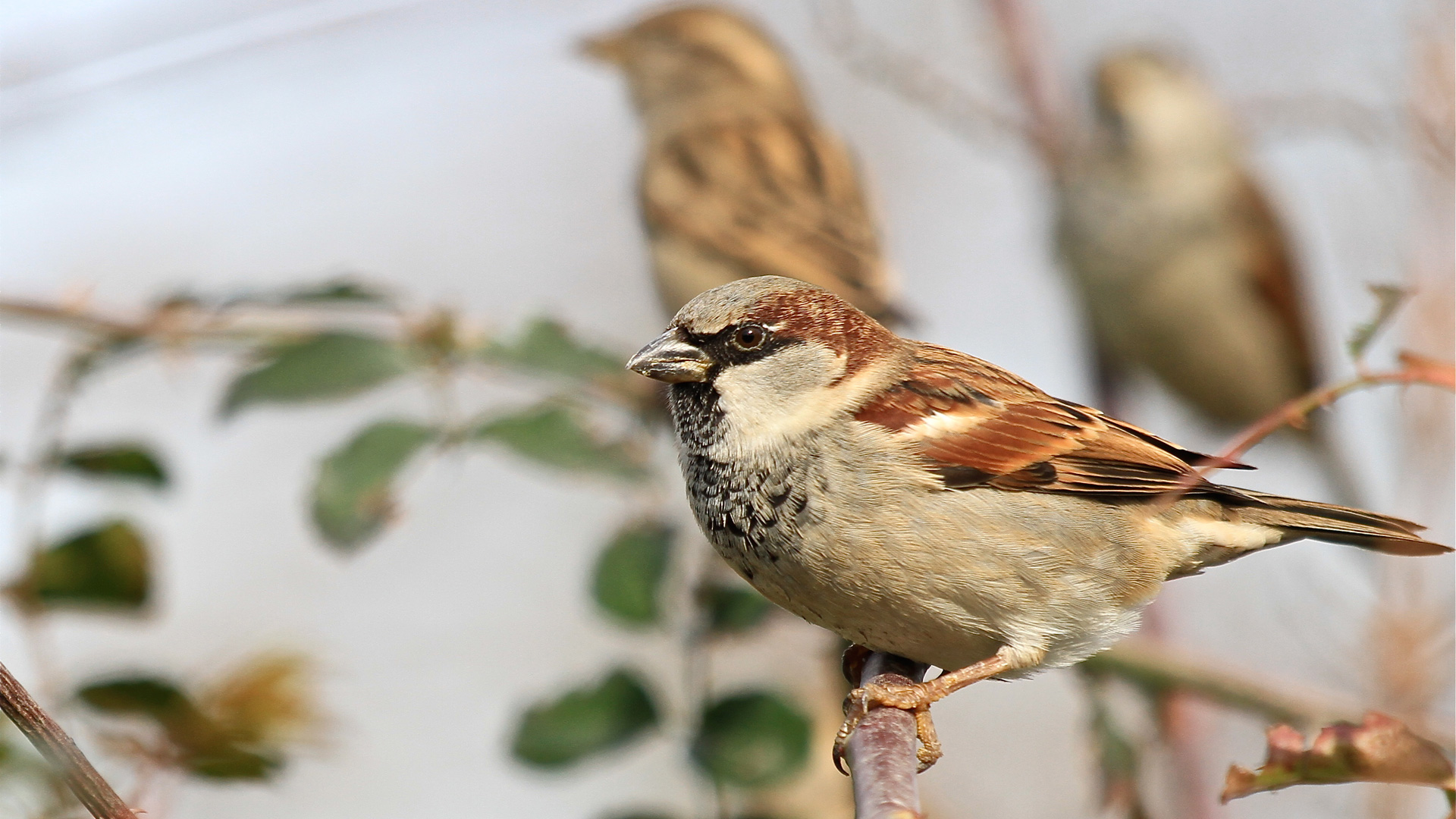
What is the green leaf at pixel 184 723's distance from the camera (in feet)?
4.27

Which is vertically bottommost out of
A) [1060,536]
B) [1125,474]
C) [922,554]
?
[922,554]

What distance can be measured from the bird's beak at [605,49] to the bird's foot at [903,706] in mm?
3073

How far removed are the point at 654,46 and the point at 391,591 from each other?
3.12m

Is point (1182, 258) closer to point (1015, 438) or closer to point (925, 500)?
point (1015, 438)

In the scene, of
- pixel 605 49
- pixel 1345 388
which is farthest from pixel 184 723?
pixel 605 49

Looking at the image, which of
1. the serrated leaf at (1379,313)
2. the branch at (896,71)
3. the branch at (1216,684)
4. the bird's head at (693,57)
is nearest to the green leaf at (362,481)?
the branch at (1216,684)

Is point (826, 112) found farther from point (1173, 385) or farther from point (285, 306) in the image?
point (285, 306)

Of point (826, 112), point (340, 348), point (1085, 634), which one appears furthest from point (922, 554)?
point (826, 112)

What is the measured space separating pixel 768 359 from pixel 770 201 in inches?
67.7

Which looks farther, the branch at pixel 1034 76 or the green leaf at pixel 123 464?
the branch at pixel 1034 76

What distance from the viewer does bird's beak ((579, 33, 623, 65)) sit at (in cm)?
443

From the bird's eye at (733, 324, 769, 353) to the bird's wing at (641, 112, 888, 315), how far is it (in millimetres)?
1339

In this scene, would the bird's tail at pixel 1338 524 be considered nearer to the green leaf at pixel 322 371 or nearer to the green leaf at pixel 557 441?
the green leaf at pixel 557 441

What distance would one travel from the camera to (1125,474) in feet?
6.51
